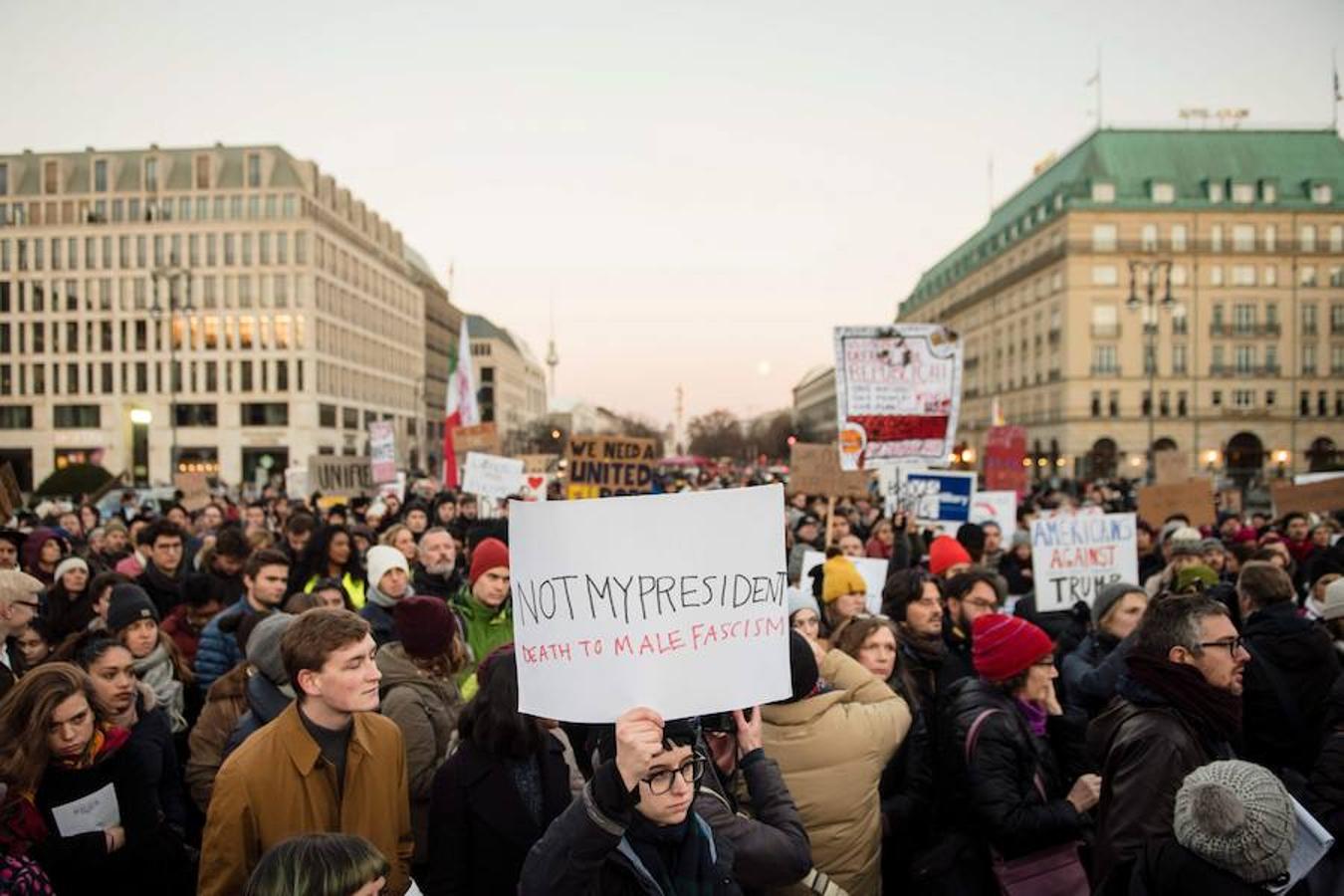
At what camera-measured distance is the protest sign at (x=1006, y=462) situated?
18.7 m

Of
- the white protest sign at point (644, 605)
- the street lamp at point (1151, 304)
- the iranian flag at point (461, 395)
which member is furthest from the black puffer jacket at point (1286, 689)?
the street lamp at point (1151, 304)

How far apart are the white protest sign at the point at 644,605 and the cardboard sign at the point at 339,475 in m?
17.0

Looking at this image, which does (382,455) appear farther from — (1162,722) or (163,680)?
(1162,722)

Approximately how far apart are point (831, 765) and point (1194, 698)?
1.29m

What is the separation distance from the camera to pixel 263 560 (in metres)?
5.82

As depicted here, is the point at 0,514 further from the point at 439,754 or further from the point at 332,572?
the point at 439,754

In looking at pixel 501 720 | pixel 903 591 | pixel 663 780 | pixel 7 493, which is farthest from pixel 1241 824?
pixel 7 493

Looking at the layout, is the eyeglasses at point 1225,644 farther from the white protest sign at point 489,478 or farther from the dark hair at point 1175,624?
the white protest sign at point 489,478

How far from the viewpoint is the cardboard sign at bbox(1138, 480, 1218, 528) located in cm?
1202

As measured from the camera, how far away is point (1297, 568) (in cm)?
997

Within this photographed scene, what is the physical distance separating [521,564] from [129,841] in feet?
7.29

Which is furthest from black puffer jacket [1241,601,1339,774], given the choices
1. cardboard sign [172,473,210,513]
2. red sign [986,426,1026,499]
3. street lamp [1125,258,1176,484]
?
street lamp [1125,258,1176,484]

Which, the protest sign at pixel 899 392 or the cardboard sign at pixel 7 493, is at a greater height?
the protest sign at pixel 899 392

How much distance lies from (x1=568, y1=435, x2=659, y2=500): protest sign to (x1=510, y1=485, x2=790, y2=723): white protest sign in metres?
10.3
